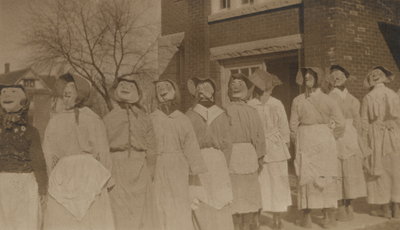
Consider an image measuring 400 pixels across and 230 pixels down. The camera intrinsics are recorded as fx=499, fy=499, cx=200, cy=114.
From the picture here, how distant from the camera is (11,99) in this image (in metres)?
4.50

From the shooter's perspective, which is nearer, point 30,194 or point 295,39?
point 30,194

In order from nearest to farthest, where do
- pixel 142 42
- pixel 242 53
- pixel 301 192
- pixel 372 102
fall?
1. pixel 301 192
2. pixel 372 102
3. pixel 242 53
4. pixel 142 42

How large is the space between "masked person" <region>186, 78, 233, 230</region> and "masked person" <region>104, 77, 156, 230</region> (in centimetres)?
78

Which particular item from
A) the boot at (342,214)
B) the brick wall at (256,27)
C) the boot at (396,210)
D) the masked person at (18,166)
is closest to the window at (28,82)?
the brick wall at (256,27)

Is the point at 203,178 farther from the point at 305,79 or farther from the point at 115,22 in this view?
the point at 115,22

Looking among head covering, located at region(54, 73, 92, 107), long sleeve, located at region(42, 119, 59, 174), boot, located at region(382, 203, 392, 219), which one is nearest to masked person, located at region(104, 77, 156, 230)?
head covering, located at region(54, 73, 92, 107)

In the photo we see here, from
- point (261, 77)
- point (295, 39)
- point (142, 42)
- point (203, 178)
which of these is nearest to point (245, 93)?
point (261, 77)

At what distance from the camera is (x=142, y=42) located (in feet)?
54.9

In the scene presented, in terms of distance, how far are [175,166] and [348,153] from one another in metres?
3.24

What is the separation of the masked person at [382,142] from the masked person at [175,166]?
347 centimetres

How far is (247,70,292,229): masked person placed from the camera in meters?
7.04

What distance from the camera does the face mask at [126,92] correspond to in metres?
5.22

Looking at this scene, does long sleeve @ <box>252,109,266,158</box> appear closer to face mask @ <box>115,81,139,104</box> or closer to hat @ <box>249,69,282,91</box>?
hat @ <box>249,69,282,91</box>

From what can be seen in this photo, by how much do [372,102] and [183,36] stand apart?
6.36 metres
